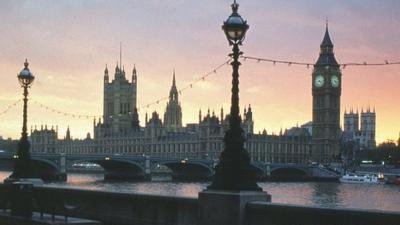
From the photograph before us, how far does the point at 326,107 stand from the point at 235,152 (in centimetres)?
12475

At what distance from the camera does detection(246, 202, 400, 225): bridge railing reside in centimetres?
898

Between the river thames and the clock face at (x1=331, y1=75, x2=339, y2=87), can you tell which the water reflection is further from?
the clock face at (x1=331, y1=75, x2=339, y2=87)

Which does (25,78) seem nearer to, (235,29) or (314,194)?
(235,29)

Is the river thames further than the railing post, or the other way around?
the river thames

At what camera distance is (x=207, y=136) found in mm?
118375

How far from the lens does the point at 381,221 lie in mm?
8930

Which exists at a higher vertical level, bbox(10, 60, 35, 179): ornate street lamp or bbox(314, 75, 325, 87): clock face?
bbox(314, 75, 325, 87): clock face

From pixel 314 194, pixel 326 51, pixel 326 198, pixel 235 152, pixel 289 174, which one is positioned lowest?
pixel 289 174

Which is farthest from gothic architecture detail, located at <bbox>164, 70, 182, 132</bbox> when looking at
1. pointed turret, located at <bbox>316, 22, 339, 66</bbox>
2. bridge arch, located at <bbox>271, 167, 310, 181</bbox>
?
bridge arch, located at <bbox>271, 167, 310, 181</bbox>

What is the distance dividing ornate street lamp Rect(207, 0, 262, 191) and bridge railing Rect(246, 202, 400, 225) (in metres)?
0.48

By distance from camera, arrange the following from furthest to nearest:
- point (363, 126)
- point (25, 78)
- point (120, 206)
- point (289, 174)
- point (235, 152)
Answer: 1. point (363, 126)
2. point (289, 174)
3. point (25, 78)
4. point (120, 206)
5. point (235, 152)

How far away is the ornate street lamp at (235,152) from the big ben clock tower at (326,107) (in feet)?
401

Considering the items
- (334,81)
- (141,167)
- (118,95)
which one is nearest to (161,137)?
(334,81)

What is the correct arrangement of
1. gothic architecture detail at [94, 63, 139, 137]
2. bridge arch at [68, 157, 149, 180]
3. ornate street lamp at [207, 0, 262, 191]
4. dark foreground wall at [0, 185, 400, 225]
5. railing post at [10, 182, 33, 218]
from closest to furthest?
dark foreground wall at [0, 185, 400, 225], ornate street lamp at [207, 0, 262, 191], railing post at [10, 182, 33, 218], bridge arch at [68, 157, 149, 180], gothic architecture detail at [94, 63, 139, 137]
